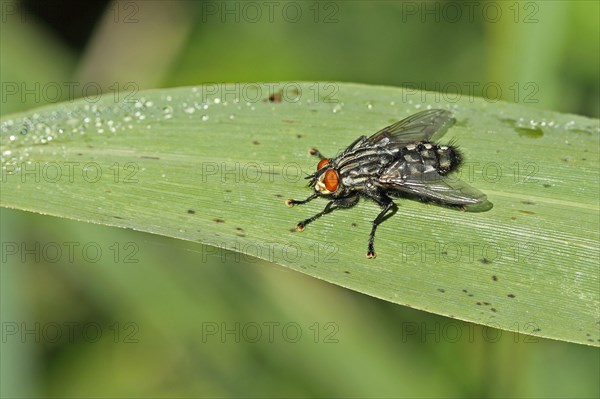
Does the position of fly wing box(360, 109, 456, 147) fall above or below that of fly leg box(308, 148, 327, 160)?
above

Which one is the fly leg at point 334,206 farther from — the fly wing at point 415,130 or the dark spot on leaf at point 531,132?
the dark spot on leaf at point 531,132

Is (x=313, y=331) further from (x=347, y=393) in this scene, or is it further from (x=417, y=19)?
(x=417, y=19)

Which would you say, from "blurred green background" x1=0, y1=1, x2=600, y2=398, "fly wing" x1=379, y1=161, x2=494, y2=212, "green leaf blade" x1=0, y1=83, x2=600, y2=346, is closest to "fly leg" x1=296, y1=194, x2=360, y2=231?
"green leaf blade" x1=0, y1=83, x2=600, y2=346

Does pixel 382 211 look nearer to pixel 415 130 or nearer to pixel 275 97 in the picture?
pixel 415 130

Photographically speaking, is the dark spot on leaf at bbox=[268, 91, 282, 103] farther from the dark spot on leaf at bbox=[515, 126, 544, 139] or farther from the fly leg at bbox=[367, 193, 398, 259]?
the dark spot on leaf at bbox=[515, 126, 544, 139]

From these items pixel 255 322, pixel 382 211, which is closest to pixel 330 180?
pixel 382 211


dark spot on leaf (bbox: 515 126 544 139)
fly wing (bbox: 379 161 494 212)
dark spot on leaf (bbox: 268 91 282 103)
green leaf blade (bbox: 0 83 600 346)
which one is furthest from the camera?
dark spot on leaf (bbox: 268 91 282 103)

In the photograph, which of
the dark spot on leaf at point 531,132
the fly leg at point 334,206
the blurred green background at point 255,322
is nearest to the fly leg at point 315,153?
the fly leg at point 334,206
